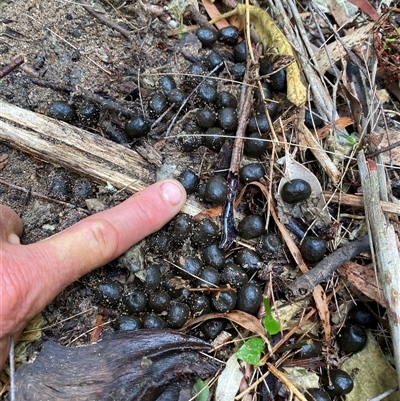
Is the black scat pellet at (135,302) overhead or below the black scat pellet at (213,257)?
below

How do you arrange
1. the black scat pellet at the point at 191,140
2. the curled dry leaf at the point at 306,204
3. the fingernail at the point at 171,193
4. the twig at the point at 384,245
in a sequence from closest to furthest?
the twig at the point at 384,245
the fingernail at the point at 171,193
the curled dry leaf at the point at 306,204
the black scat pellet at the point at 191,140

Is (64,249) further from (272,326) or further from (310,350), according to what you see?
(310,350)

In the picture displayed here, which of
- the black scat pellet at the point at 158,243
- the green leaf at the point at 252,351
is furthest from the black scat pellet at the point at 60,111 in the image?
the green leaf at the point at 252,351

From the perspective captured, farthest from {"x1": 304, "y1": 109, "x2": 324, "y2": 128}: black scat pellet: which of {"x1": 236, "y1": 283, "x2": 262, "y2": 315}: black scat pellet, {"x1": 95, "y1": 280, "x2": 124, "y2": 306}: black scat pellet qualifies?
{"x1": 95, "y1": 280, "x2": 124, "y2": 306}: black scat pellet

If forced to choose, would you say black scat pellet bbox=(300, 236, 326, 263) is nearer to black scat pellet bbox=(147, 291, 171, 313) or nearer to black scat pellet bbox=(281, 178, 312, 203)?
black scat pellet bbox=(281, 178, 312, 203)

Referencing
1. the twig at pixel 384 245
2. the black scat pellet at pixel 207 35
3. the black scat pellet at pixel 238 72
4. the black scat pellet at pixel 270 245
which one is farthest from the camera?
the black scat pellet at pixel 207 35

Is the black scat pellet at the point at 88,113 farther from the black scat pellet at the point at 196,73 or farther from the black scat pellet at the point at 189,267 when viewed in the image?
the black scat pellet at the point at 189,267
